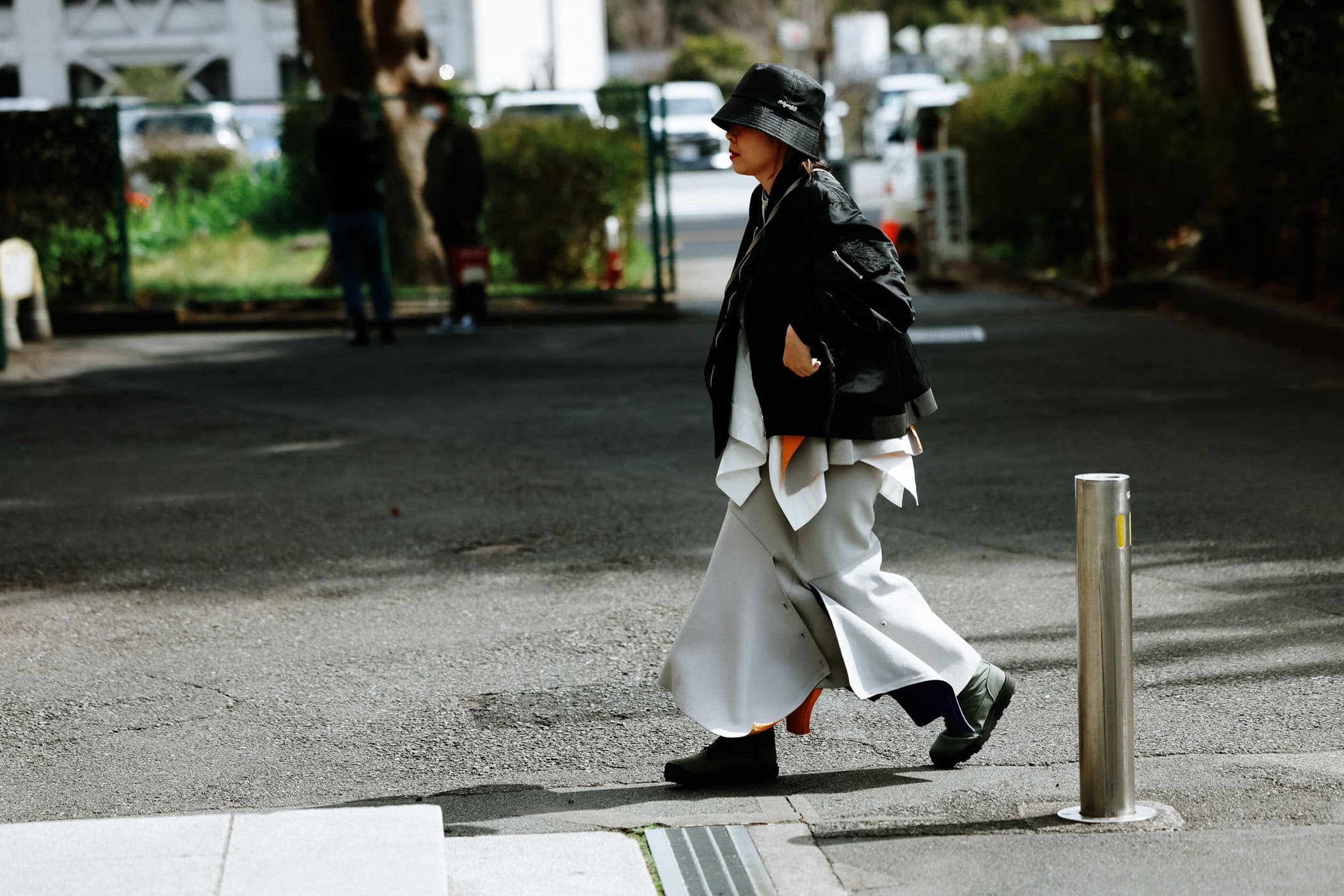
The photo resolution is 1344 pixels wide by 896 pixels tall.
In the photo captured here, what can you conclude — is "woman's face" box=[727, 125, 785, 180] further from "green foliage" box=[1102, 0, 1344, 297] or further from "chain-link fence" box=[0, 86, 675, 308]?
"chain-link fence" box=[0, 86, 675, 308]

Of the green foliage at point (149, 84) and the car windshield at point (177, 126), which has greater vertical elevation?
the green foliage at point (149, 84)

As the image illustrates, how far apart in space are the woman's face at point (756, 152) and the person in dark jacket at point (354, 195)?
34.5 ft

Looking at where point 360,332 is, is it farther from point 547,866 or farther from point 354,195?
point 547,866

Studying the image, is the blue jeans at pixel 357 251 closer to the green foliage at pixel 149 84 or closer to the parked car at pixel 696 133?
the parked car at pixel 696 133

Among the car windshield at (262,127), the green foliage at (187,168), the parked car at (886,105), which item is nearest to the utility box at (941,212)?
the car windshield at (262,127)

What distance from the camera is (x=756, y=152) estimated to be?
175 inches

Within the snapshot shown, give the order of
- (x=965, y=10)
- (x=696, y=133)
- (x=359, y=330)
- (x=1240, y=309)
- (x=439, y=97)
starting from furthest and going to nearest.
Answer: (x=965, y=10), (x=696, y=133), (x=439, y=97), (x=359, y=330), (x=1240, y=309)

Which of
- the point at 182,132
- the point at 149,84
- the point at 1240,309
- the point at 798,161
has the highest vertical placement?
the point at 149,84

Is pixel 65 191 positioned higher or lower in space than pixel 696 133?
lower

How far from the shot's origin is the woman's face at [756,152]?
4.45 m

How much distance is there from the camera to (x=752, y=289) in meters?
4.48

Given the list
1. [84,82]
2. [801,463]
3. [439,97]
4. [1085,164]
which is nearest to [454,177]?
[439,97]

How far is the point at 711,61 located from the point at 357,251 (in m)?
42.9

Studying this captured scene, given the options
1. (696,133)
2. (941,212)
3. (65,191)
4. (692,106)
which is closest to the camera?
(65,191)
